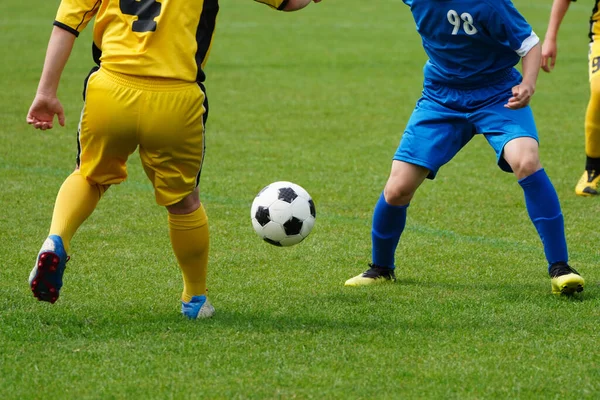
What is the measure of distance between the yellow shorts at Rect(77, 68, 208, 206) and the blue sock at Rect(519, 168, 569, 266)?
68.2 inches

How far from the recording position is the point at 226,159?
8.92 meters

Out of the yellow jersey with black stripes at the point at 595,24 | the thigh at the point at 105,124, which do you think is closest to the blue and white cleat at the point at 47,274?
the thigh at the point at 105,124

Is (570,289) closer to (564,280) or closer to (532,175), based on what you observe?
(564,280)

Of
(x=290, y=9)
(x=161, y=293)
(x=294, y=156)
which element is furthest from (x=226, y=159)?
(x=290, y=9)

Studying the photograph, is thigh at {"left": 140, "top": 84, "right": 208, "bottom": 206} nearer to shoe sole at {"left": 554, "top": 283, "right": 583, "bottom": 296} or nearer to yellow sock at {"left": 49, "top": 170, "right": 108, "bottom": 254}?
yellow sock at {"left": 49, "top": 170, "right": 108, "bottom": 254}

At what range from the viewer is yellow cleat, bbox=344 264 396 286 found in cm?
527

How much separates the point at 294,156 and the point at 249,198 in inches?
63.9

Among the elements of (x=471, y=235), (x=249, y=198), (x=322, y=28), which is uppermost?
(x=471, y=235)

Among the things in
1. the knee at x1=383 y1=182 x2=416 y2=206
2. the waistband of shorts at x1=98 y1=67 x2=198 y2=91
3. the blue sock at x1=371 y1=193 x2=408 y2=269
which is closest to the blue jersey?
the knee at x1=383 y1=182 x2=416 y2=206

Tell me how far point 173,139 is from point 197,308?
2.82 ft

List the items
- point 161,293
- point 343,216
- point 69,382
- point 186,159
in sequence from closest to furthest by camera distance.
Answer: point 69,382, point 186,159, point 161,293, point 343,216

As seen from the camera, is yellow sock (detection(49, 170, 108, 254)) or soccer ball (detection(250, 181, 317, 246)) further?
soccer ball (detection(250, 181, 317, 246))

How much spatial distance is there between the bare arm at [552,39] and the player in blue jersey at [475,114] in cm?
111

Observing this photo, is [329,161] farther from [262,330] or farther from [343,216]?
[262,330]
